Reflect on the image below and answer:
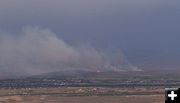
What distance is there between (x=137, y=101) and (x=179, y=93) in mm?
137270

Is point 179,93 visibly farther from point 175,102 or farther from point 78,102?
point 78,102

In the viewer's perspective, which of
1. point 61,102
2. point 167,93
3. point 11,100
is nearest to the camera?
point 167,93

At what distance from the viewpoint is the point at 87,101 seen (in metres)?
156

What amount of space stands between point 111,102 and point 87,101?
9.14 meters

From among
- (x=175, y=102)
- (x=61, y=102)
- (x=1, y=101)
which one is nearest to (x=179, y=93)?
(x=175, y=102)

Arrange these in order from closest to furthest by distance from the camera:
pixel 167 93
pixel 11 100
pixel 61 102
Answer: pixel 167 93, pixel 61 102, pixel 11 100

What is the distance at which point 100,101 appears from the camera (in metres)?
156

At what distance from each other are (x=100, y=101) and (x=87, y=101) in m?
4.53

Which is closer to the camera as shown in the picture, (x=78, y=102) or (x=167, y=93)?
(x=167, y=93)

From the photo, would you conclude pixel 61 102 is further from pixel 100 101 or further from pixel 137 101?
pixel 137 101

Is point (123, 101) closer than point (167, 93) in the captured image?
No

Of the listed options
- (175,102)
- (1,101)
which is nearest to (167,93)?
(175,102)

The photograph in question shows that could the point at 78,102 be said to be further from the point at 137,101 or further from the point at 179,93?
the point at 179,93

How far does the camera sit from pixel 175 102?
19.0 metres
